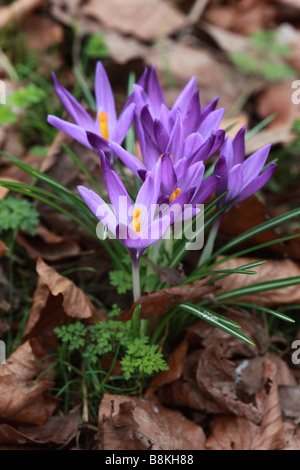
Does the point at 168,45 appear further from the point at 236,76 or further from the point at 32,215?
the point at 32,215

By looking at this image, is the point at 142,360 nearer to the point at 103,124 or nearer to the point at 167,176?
the point at 167,176

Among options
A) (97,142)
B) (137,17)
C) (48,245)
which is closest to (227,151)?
(97,142)

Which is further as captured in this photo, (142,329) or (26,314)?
(26,314)

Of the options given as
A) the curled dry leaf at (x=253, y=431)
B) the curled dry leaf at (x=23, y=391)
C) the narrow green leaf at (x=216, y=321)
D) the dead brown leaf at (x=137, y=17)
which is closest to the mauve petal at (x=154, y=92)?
the narrow green leaf at (x=216, y=321)

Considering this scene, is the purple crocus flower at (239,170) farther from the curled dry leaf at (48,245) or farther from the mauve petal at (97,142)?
the curled dry leaf at (48,245)

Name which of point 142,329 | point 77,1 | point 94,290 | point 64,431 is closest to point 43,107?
point 77,1

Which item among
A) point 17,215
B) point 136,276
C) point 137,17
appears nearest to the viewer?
point 136,276
